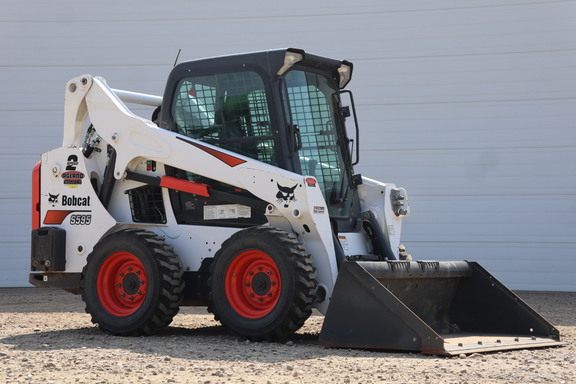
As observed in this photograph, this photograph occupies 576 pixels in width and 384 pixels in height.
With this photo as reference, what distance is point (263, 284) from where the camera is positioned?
7.82 m

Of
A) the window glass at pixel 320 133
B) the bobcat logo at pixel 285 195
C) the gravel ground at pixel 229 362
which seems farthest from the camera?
the window glass at pixel 320 133

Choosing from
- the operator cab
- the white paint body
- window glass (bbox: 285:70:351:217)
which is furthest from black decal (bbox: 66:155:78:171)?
window glass (bbox: 285:70:351:217)

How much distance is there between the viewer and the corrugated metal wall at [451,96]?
14688 millimetres

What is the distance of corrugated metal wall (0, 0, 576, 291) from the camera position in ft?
48.2

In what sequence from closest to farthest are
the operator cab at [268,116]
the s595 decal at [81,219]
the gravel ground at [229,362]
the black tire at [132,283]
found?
the gravel ground at [229,362] → the black tire at [132,283] → the operator cab at [268,116] → the s595 decal at [81,219]

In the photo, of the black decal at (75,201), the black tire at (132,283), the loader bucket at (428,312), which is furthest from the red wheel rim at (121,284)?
the loader bucket at (428,312)

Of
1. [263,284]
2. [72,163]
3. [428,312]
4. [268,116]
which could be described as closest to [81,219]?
[72,163]

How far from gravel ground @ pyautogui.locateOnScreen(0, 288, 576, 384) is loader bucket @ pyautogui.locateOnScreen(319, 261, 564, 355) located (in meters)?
0.13

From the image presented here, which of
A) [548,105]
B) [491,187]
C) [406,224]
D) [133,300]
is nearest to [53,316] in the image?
[133,300]

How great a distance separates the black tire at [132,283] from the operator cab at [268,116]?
54 centimetres

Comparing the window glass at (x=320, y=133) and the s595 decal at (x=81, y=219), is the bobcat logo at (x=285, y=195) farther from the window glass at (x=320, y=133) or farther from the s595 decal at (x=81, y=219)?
the s595 decal at (x=81, y=219)

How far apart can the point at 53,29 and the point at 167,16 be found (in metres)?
1.93

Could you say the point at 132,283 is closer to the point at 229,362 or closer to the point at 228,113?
the point at 228,113

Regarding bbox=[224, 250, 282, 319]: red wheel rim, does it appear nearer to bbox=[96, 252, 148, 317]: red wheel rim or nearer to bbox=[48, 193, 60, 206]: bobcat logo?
bbox=[96, 252, 148, 317]: red wheel rim
